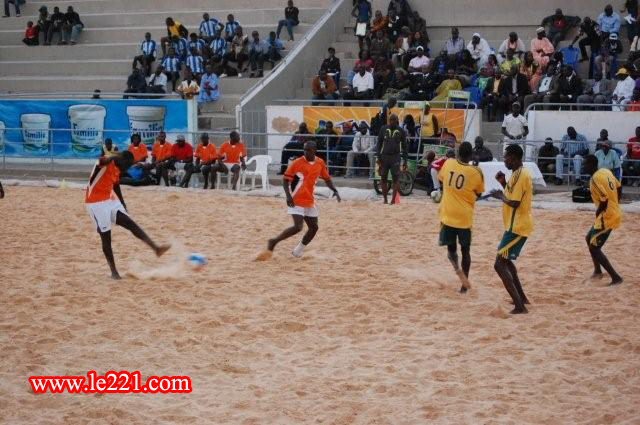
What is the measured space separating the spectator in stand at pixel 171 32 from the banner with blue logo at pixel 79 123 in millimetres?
4280

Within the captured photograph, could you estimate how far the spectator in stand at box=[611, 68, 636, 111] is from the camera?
2081cm

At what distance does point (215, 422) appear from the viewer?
673cm

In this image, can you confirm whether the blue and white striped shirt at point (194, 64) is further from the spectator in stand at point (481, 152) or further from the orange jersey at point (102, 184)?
the orange jersey at point (102, 184)

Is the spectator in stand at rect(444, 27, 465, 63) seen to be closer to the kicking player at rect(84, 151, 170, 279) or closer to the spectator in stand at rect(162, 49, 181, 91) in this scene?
the spectator in stand at rect(162, 49, 181, 91)

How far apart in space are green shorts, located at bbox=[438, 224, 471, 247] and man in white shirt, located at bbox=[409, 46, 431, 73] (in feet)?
46.3

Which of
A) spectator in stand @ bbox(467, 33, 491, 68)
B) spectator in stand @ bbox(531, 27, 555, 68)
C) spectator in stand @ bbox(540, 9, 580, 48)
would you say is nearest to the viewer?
spectator in stand @ bbox(531, 27, 555, 68)

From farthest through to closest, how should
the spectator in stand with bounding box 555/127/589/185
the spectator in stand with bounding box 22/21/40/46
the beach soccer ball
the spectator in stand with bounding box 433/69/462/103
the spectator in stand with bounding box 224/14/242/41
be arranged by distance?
the spectator in stand with bounding box 22/21/40/46, the spectator in stand with bounding box 224/14/242/41, the spectator in stand with bounding box 433/69/462/103, the spectator in stand with bounding box 555/127/589/185, the beach soccer ball

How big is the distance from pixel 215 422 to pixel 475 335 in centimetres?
307

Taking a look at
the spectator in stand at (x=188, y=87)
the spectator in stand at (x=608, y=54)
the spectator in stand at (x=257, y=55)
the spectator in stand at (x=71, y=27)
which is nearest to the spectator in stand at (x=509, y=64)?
the spectator in stand at (x=608, y=54)

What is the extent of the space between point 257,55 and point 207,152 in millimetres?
6705

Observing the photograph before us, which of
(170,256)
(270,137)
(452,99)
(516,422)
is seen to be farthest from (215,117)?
(516,422)

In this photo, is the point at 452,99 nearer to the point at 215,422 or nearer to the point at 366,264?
the point at 366,264

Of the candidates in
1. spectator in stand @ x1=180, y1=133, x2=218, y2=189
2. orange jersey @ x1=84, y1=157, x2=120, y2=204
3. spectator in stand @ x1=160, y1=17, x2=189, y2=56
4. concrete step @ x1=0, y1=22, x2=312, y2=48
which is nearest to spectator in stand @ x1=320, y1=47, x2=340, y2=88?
concrete step @ x1=0, y1=22, x2=312, y2=48

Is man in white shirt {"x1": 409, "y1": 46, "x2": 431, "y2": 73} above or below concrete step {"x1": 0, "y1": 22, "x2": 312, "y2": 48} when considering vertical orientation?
Answer: below
